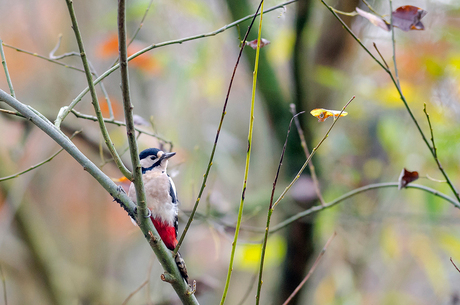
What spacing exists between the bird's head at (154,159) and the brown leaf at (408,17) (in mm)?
937

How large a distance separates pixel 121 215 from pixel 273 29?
3.56 meters

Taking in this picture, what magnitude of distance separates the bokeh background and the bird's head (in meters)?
0.07

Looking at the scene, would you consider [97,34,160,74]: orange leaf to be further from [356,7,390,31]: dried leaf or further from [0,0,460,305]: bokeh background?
[356,7,390,31]: dried leaf

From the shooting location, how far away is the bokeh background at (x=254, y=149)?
242 centimetres

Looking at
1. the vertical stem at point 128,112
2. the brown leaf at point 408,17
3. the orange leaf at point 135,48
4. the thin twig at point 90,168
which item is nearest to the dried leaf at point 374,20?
the brown leaf at point 408,17

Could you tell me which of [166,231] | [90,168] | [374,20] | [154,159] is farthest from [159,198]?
[374,20]

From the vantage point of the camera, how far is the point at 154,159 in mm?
1635

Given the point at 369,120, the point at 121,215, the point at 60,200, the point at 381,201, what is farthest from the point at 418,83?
the point at 60,200

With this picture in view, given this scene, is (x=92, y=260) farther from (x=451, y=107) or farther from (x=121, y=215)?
(x=451, y=107)

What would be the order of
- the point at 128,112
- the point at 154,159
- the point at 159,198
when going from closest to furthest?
the point at 128,112, the point at 159,198, the point at 154,159

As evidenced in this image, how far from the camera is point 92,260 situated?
419 centimetres

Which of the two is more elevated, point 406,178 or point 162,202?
point 162,202

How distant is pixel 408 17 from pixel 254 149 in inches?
124

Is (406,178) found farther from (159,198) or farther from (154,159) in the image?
(154,159)
